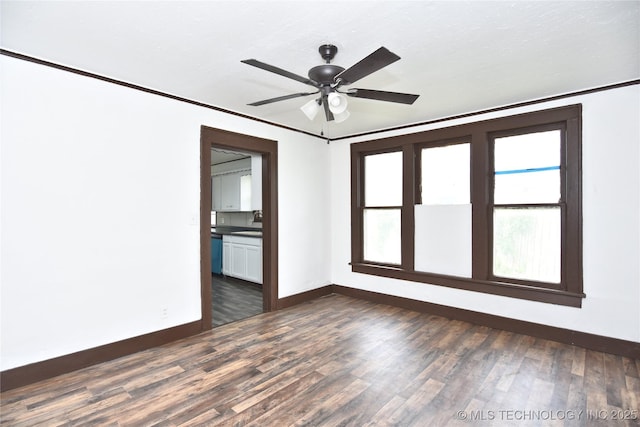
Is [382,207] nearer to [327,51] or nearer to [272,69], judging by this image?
[327,51]

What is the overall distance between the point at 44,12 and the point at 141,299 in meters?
2.36

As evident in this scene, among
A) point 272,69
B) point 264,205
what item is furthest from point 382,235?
point 272,69

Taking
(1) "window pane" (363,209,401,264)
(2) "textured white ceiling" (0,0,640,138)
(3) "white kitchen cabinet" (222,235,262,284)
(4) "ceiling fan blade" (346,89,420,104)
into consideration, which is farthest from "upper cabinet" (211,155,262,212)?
(4) "ceiling fan blade" (346,89,420,104)

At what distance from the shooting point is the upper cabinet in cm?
622

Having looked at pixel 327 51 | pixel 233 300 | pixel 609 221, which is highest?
pixel 327 51

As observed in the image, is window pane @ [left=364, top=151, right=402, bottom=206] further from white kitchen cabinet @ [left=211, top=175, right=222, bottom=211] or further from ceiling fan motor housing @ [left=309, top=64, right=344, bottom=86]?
white kitchen cabinet @ [left=211, top=175, right=222, bottom=211]

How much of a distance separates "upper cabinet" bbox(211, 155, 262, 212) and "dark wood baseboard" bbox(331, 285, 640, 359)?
2905 mm

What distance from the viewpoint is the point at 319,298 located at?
16.3ft

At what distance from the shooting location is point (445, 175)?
13.8ft

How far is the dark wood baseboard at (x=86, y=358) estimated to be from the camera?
2389 millimetres

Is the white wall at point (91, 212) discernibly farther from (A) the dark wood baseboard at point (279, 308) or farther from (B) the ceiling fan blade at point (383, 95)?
(B) the ceiling fan blade at point (383, 95)

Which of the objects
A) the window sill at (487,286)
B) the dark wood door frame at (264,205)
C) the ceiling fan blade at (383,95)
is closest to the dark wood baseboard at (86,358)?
the dark wood door frame at (264,205)

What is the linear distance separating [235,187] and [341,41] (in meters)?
4.78

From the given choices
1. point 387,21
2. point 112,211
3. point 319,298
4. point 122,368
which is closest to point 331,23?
point 387,21
